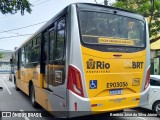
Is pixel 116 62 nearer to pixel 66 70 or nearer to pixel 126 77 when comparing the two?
pixel 126 77

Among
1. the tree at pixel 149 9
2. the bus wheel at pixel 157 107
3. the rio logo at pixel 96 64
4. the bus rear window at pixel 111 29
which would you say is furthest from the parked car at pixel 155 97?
the tree at pixel 149 9

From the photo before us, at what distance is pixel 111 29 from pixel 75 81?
1747 mm

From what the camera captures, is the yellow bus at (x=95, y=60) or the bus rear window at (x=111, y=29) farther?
the bus rear window at (x=111, y=29)

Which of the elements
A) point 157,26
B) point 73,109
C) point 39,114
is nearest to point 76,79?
point 73,109

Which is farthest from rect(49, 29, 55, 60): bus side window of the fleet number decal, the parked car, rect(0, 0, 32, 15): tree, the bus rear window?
rect(0, 0, 32, 15): tree

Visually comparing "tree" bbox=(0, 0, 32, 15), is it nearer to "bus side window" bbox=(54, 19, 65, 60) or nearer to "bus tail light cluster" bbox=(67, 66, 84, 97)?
"bus side window" bbox=(54, 19, 65, 60)

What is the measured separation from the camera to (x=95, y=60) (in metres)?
6.14

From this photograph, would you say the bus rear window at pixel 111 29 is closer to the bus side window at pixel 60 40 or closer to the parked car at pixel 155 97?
the bus side window at pixel 60 40

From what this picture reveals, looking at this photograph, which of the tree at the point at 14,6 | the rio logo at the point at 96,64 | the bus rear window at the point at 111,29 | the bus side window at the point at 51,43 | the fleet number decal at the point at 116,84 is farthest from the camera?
the tree at the point at 14,6

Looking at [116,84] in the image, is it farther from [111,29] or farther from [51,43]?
[51,43]

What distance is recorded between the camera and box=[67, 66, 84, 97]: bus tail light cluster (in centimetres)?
590

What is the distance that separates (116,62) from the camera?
6488 millimetres

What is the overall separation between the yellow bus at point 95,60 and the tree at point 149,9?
30.8 ft

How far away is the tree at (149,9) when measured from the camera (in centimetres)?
1623
